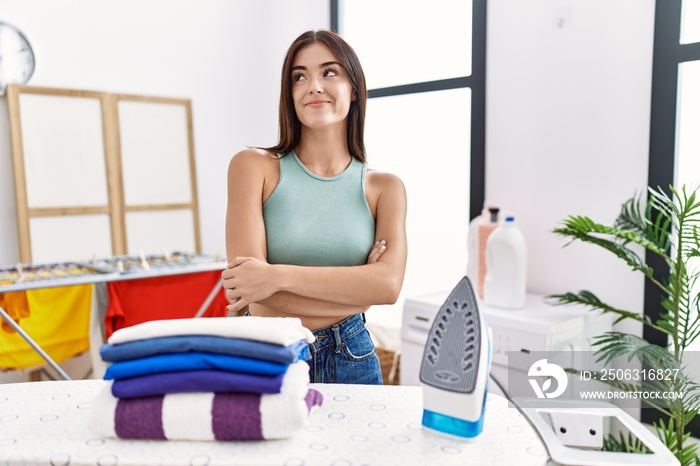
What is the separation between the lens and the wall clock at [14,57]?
9.75ft

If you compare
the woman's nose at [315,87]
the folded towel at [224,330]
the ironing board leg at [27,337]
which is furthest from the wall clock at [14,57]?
the folded towel at [224,330]

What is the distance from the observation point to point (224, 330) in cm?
84

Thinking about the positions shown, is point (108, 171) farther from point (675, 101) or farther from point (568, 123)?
point (675, 101)

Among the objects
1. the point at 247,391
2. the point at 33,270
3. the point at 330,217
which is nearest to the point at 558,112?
the point at 330,217

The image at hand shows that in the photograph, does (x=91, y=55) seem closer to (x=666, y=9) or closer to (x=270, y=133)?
(x=270, y=133)

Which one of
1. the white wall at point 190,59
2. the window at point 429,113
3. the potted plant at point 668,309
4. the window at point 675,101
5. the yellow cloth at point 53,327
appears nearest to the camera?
the potted plant at point 668,309

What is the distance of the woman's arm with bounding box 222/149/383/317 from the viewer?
1.32 metres

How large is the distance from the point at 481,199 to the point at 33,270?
2202 mm

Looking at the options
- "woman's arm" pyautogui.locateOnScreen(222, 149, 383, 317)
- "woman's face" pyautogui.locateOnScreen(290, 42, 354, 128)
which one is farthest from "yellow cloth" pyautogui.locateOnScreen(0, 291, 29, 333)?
"woman's face" pyautogui.locateOnScreen(290, 42, 354, 128)

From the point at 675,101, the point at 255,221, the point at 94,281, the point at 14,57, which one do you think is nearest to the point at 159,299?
the point at 94,281

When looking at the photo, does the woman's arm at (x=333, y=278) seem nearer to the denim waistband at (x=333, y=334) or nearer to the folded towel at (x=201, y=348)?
the denim waistband at (x=333, y=334)

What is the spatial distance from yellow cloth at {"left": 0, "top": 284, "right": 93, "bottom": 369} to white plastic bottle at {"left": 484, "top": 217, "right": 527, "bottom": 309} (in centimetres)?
183

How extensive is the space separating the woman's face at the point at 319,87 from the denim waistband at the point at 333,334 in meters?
0.47

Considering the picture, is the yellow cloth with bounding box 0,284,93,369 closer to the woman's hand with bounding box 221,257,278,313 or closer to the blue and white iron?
the woman's hand with bounding box 221,257,278,313
